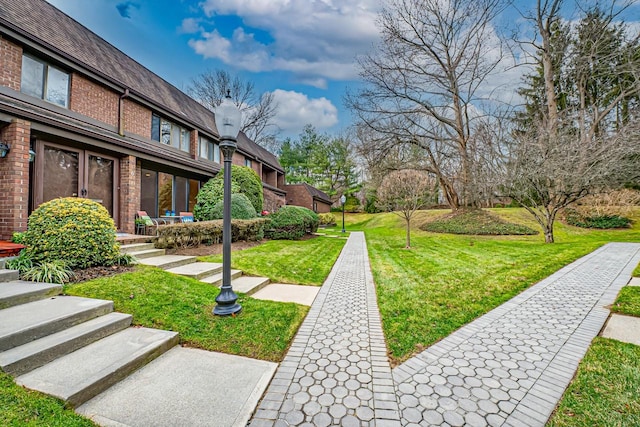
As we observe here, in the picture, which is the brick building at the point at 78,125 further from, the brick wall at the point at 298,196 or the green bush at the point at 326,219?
the brick wall at the point at 298,196

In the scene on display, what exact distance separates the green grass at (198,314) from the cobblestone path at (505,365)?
4.78 ft

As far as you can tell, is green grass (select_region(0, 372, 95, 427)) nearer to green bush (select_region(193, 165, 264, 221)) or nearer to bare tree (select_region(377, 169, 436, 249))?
green bush (select_region(193, 165, 264, 221))

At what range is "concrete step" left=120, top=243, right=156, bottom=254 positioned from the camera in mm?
5962

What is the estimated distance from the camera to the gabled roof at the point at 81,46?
7031 mm

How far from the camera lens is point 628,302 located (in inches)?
170

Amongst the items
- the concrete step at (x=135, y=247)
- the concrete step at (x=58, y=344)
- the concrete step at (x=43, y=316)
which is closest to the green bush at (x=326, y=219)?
the concrete step at (x=135, y=247)

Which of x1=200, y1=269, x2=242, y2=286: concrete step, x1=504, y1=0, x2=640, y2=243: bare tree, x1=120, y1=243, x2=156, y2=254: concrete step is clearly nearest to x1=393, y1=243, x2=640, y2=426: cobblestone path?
x1=200, y1=269, x2=242, y2=286: concrete step

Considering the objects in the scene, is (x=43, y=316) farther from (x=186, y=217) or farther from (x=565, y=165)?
(x=565, y=165)

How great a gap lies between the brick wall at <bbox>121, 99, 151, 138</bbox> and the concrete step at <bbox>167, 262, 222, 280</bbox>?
690 cm

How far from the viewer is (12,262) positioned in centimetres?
409

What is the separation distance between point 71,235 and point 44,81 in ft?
19.5

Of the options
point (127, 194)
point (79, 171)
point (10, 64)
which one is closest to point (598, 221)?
point (127, 194)

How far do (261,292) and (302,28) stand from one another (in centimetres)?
1228

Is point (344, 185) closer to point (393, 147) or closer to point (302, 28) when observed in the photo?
point (393, 147)
